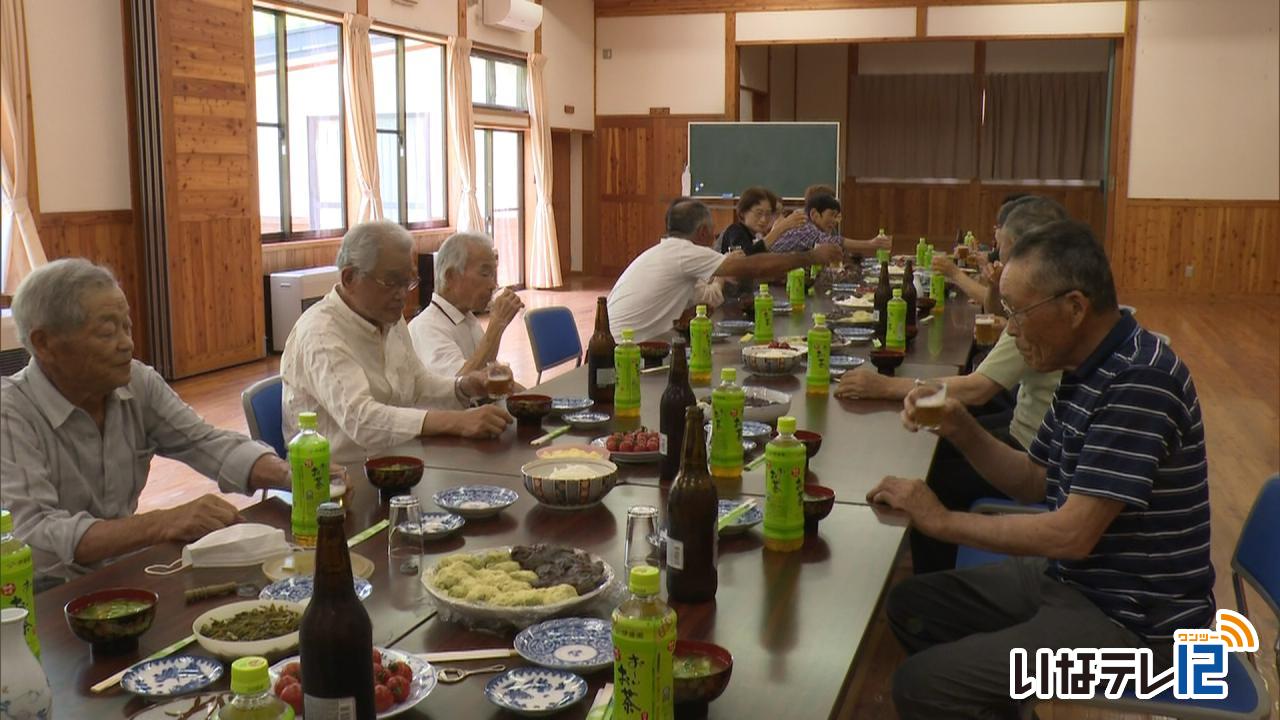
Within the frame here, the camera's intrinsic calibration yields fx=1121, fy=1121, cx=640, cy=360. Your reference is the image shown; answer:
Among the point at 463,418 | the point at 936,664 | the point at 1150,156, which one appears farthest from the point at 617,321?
the point at 1150,156

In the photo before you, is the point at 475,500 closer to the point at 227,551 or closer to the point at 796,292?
the point at 227,551

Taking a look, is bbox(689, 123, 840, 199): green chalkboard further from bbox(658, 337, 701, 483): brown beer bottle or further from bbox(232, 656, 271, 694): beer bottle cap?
bbox(232, 656, 271, 694): beer bottle cap

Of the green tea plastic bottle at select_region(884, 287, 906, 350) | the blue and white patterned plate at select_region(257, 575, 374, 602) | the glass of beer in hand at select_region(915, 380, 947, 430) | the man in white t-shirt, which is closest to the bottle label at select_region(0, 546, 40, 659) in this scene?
the blue and white patterned plate at select_region(257, 575, 374, 602)

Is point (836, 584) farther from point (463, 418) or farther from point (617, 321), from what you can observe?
point (617, 321)

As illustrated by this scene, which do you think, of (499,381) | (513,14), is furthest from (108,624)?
(513,14)

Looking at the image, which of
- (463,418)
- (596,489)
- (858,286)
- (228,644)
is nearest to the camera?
(228,644)

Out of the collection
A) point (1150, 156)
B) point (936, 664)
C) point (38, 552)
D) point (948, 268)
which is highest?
point (1150, 156)

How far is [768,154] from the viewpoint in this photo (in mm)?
14266

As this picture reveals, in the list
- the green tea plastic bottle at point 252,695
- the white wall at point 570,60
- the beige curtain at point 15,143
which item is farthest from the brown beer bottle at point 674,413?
the white wall at point 570,60

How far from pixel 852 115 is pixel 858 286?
33.4 feet

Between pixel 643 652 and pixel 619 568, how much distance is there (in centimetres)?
68

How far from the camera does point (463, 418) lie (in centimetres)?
302

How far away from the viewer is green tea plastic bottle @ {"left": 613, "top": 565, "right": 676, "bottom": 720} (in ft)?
4.35

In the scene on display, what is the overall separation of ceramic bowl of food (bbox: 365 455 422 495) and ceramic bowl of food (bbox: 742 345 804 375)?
1.69m
